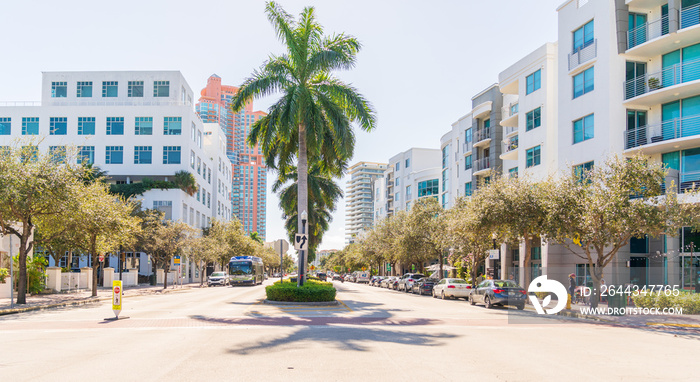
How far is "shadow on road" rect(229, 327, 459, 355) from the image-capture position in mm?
11188

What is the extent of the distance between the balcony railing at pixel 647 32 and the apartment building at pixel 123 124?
48958mm

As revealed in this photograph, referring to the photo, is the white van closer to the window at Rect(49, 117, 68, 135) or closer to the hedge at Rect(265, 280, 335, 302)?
the window at Rect(49, 117, 68, 135)

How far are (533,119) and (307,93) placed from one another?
1985cm

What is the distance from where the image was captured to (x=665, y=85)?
2839 cm

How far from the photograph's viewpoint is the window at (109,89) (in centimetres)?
6750

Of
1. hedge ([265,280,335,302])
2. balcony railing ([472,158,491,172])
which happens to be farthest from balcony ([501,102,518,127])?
hedge ([265,280,335,302])

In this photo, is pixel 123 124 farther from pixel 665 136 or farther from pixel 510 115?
pixel 665 136

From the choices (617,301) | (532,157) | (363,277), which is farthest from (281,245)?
(363,277)

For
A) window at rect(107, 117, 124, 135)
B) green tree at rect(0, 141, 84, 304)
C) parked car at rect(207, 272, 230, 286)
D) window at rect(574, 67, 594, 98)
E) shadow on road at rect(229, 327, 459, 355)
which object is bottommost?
parked car at rect(207, 272, 230, 286)

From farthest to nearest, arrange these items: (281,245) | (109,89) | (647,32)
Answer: (109,89), (647,32), (281,245)

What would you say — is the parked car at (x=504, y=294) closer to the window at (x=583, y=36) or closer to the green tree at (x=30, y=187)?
the window at (x=583, y=36)

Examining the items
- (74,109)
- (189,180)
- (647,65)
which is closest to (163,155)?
(189,180)

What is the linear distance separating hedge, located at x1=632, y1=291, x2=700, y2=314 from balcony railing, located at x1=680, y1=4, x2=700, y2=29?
14056mm

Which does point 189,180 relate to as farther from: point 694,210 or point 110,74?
point 694,210
